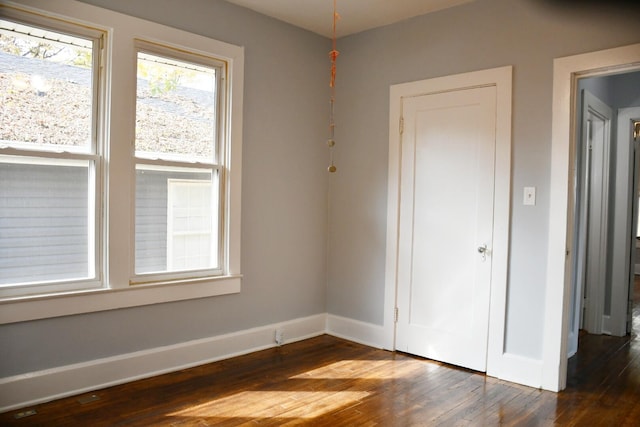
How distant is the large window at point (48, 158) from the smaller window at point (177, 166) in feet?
1.03

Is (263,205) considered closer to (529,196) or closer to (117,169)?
(117,169)

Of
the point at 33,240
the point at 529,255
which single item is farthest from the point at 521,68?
the point at 33,240

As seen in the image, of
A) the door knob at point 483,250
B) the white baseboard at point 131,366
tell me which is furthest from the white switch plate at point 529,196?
the white baseboard at point 131,366

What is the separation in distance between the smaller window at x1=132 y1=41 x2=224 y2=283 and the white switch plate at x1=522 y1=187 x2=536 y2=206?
220 cm

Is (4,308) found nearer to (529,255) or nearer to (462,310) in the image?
(462,310)

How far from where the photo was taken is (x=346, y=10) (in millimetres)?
3816

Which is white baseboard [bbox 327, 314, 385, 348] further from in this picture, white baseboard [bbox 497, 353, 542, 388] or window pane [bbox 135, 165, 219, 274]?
window pane [bbox 135, 165, 219, 274]

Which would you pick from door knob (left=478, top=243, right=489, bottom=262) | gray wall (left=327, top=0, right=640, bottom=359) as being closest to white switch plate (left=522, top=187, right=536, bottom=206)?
gray wall (left=327, top=0, right=640, bottom=359)

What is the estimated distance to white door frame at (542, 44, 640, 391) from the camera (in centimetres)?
320

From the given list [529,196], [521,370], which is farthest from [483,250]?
[521,370]

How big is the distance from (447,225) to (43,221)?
2.75m

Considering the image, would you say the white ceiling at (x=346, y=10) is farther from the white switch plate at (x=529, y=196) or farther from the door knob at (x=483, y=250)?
the door knob at (x=483, y=250)

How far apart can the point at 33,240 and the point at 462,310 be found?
2.92 meters

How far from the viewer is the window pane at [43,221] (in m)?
2.79
